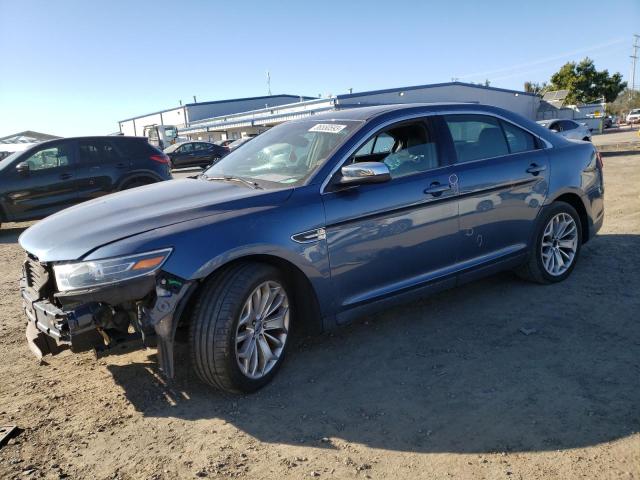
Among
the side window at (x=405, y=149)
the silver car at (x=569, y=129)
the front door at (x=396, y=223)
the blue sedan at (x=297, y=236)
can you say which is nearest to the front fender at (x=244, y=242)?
the blue sedan at (x=297, y=236)

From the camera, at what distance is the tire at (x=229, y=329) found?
2.92 metres

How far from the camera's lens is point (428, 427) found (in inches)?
109

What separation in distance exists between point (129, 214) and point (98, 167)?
742 centimetres

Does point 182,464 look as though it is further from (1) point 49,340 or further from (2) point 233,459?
(1) point 49,340

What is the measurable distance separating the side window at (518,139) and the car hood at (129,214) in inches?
91.9

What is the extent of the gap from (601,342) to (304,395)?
86.1 inches

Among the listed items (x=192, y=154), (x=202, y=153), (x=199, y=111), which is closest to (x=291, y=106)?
(x=202, y=153)

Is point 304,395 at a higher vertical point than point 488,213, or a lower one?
lower

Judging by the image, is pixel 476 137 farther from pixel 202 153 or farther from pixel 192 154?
pixel 202 153

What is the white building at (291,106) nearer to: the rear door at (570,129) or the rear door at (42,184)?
the rear door at (570,129)

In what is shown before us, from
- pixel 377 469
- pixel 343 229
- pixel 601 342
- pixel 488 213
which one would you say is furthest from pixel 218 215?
pixel 601 342

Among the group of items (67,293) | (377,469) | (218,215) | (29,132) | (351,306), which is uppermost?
(29,132)

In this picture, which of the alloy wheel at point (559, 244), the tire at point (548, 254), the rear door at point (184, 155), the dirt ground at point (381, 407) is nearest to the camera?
the dirt ground at point (381, 407)

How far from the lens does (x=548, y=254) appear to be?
483 centimetres
